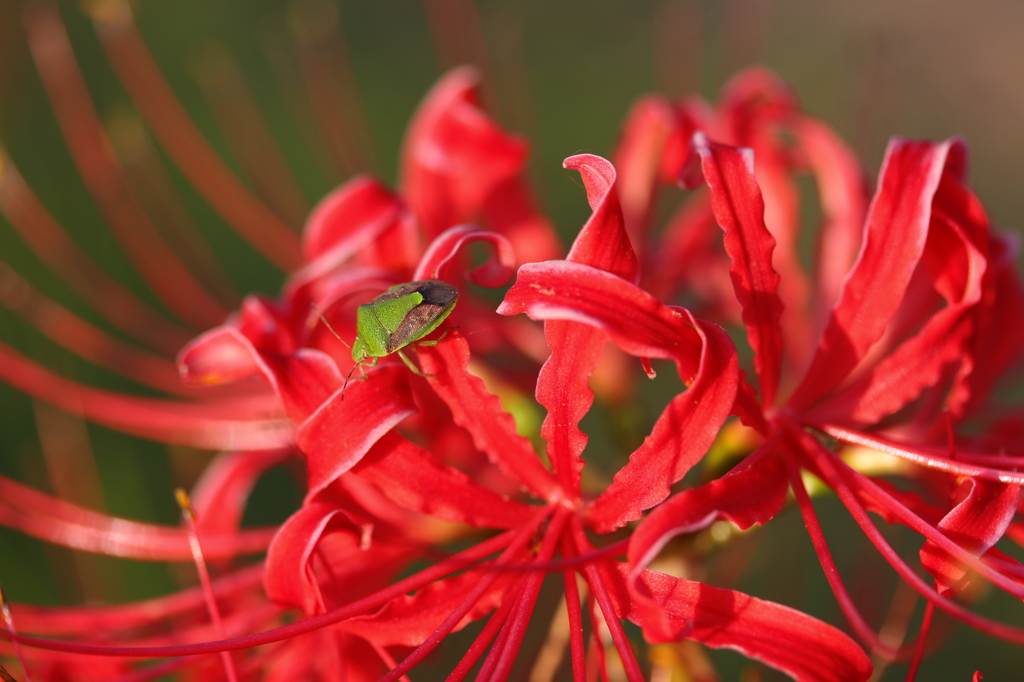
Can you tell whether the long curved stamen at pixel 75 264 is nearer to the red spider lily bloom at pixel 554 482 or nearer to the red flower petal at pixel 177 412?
the red flower petal at pixel 177 412

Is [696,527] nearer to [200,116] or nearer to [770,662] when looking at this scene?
[770,662]

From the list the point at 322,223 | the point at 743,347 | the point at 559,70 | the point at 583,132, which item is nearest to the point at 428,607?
the point at 322,223

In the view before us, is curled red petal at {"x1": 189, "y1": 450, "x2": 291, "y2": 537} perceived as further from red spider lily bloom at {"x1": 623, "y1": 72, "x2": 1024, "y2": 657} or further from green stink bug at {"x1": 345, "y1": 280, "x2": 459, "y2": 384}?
red spider lily bloom at {"x1": 623, "y1": 72, "x2": 1024, "y2": 657}

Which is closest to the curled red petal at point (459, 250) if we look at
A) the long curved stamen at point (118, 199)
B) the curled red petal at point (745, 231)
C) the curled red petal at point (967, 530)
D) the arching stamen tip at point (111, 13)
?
the curled red petal at point (745, 231)

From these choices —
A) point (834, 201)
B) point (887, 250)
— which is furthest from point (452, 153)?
point (887, 250)

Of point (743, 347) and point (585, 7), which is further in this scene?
point (585, 7)

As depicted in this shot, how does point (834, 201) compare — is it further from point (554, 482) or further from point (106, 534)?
point (106, 534)
